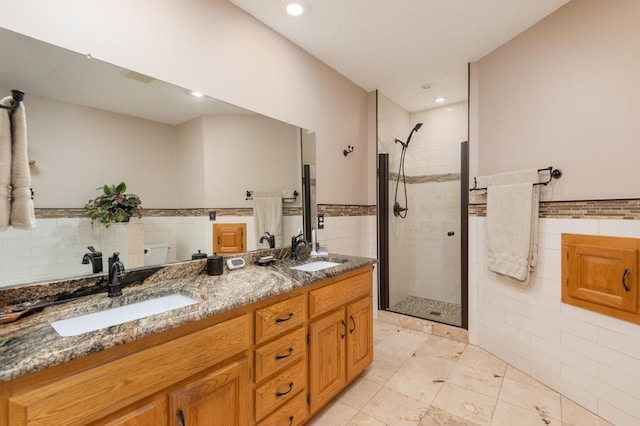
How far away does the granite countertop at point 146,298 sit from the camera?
77cm

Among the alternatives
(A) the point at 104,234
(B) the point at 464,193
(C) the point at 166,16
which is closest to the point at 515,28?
(B) the point at 464,193

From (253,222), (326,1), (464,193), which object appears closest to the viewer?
(326,1)

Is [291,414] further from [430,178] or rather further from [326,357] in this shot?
[430,178]

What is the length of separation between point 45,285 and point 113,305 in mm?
292

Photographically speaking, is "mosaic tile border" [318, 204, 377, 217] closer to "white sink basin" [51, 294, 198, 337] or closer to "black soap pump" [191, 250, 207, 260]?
"black soap pump" [191, 250, 207, 260]

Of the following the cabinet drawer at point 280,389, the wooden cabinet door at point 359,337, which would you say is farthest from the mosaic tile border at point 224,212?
the cabinet drawer at point 280,389

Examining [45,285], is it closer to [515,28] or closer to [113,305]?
[113,305]

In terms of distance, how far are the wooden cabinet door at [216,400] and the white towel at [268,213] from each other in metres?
0.99

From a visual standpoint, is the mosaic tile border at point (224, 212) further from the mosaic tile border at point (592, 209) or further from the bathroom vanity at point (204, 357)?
the mosaic tile border at point (592, 209)

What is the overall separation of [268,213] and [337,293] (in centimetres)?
78

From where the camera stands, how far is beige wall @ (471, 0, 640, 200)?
1.65 meters

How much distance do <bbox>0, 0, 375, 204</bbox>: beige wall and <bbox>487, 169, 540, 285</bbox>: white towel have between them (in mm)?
1258

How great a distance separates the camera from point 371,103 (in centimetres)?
321

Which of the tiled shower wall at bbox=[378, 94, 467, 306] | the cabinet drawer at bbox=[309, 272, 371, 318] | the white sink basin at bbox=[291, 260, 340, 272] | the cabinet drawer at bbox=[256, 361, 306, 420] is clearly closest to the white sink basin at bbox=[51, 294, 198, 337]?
the cabinet drawer at bbox=[256, 361, 306, 420]
